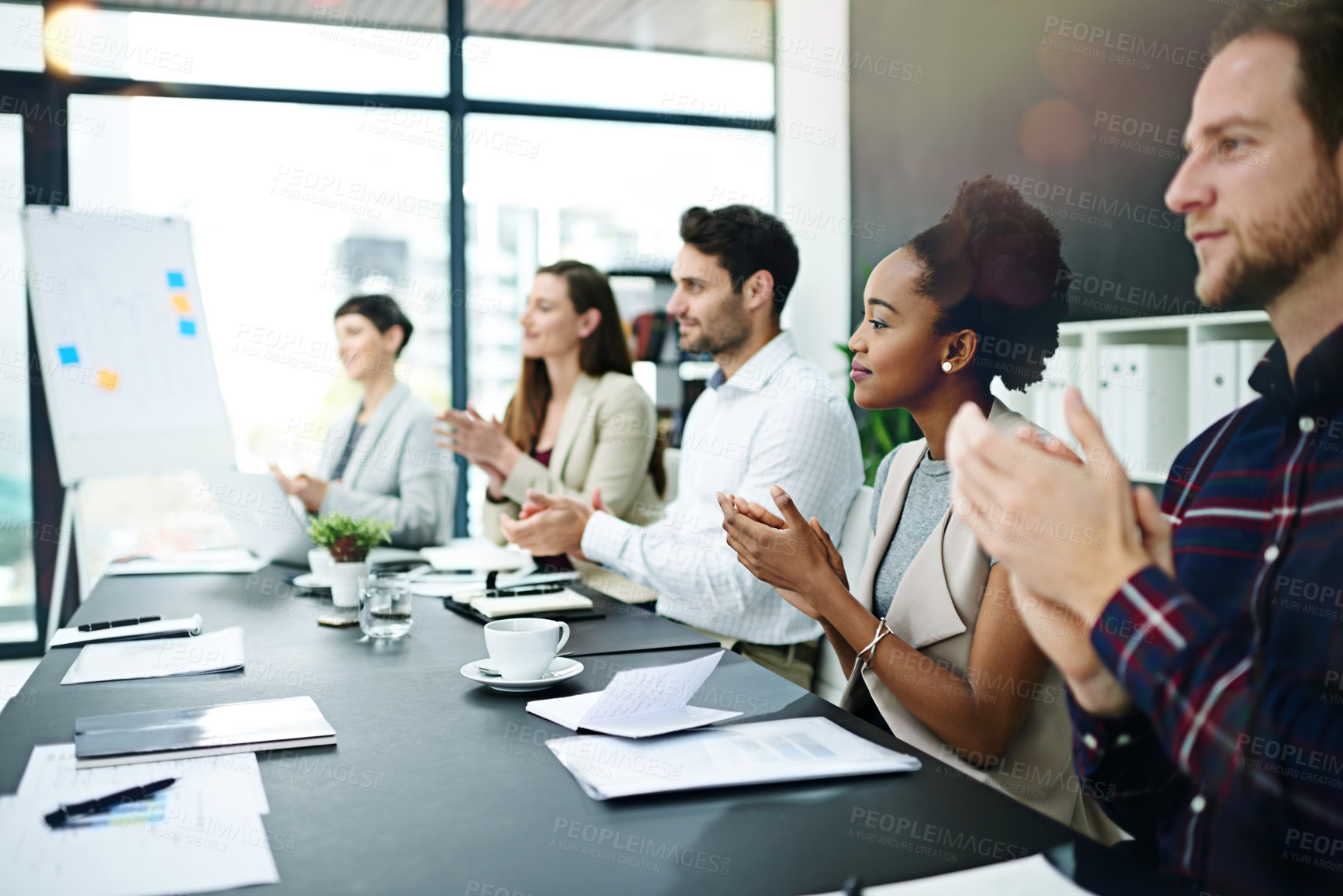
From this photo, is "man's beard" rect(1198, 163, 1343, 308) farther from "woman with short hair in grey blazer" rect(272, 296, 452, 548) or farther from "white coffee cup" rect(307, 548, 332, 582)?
"woman with short hair in grey blazer" rect(272, 296, 452, 548)

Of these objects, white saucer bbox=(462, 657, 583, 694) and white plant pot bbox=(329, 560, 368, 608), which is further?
white plant pot bbox=(329, 560, 368, 608)

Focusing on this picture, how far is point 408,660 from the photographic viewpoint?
168 centimetres

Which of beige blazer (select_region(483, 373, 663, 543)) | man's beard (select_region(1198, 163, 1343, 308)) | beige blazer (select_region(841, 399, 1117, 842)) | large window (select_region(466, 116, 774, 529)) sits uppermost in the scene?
large window (select_region(466, 116, 774, 529))

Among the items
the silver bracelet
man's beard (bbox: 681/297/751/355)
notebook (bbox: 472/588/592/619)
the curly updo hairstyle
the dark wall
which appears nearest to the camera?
the silver bracelet

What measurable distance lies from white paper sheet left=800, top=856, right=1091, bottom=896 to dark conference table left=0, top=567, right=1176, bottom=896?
0.04 m

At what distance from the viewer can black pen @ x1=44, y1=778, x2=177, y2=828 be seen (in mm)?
984

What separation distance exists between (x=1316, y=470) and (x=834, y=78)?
432 centimetres

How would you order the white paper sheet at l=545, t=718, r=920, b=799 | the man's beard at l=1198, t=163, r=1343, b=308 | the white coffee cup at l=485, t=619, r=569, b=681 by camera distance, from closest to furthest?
the man's beard at l=1198, t=163, r=1343, b=308 < the white paper sheet at l=545, t=718, r=920, b=799 < the white coffee cup at l=485, t=619, r=569, b=681

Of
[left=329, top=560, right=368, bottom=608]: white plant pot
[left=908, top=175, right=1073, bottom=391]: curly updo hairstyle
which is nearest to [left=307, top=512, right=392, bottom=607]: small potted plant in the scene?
[left=329, top=560, right=368, bottom=608]: white plant pot

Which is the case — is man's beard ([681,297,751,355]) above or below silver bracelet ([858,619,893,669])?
above

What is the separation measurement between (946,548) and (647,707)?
22.9 inches

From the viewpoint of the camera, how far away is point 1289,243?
0.97m

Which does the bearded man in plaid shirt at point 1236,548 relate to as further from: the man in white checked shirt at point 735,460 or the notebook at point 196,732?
the man in white checked shirt at point 735,460

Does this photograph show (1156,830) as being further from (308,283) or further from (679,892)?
(308,283)
